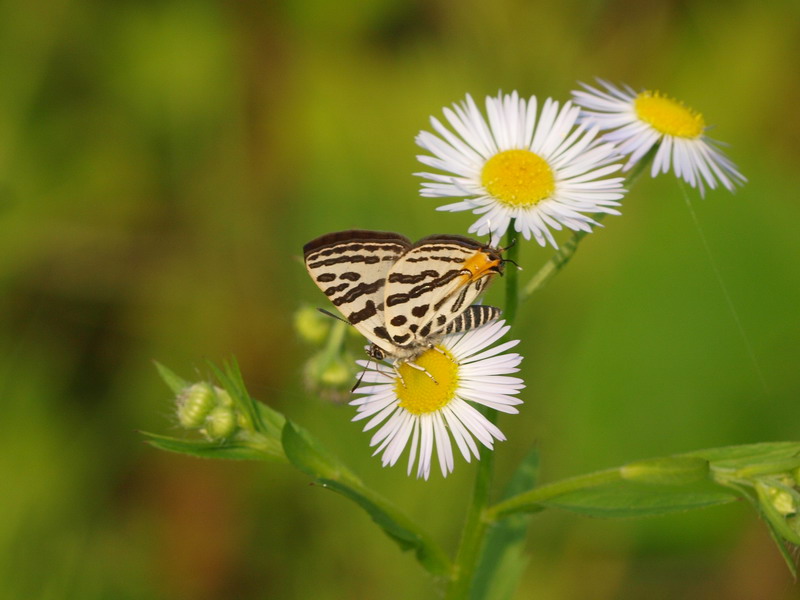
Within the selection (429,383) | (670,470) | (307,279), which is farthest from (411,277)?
(307,279)

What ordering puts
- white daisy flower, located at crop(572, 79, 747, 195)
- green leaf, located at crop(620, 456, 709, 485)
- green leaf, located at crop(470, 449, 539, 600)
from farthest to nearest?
white daisy flower, located at crop(572, 79, 747, 195)
green leaf, located at crop(470, 449, 539, 600)
green leaf, located at crop(620, 456, 709, 485)

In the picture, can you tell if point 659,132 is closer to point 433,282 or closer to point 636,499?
point 433,282

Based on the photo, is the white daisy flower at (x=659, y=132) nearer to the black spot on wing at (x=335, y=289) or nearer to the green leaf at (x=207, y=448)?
the black spot on wing at (x=335, y=289)

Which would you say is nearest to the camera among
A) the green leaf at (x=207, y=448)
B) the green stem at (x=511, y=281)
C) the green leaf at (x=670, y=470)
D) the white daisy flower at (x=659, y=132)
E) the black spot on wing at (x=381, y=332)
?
the green leaf at (x=670, y=470)

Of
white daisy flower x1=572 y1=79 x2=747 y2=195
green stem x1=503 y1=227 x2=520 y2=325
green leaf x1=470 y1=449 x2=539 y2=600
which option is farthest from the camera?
white daisy flower x1=572 y1=79 x2=747 y2=195

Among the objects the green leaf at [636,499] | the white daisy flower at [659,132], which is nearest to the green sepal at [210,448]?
the green leaf at [636,499]

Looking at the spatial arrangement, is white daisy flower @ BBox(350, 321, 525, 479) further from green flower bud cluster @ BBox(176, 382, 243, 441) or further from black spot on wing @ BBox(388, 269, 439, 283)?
green flower bud cluster @ BBox(176, 382, 243, 441)

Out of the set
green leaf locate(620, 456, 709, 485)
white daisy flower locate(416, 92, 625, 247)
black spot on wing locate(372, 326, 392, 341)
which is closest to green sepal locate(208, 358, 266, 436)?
black spot on wing locate(372, 326, 392, 341)
